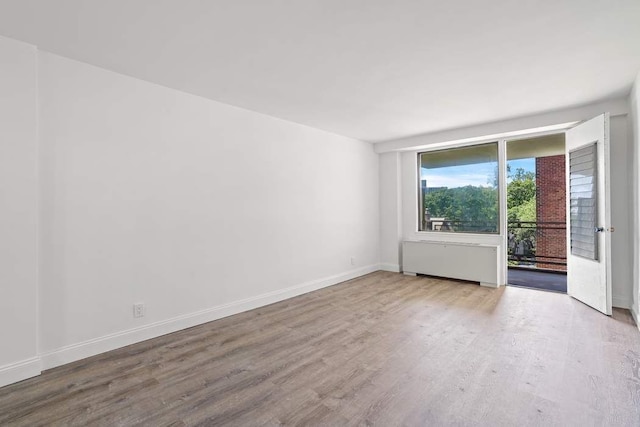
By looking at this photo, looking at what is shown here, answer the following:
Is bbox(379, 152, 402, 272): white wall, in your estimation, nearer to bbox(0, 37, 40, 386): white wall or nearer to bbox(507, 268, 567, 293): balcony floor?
bbox(507, 268, 567, 293): balcony floor

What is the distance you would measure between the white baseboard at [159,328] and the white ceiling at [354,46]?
7.81 ft

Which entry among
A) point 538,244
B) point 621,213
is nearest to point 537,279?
point 538,244

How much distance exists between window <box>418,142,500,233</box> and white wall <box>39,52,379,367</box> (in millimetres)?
2426

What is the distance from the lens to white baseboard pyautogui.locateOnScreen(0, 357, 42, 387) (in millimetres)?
2182

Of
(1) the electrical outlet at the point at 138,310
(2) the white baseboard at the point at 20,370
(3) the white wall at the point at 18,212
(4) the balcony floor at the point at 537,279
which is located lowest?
(4) the balcony floor at the point at 537,279

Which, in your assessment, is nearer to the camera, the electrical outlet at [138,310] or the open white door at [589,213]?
the electrical outlet at [138,310]

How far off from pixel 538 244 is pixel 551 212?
75 cm

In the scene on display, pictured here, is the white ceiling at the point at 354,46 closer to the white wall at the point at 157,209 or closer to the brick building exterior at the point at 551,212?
the white wall at the point at 157,209

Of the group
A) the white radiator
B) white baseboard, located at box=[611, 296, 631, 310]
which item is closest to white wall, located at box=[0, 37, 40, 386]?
the white radiator

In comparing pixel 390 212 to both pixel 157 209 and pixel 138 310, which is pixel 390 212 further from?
pixel 138 310

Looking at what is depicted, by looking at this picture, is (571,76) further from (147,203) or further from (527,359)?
(147,203)

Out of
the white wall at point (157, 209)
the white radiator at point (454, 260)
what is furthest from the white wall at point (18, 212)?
the white radiator at point (454, 260)

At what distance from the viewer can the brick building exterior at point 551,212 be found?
652 centimetres

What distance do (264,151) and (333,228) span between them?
5.90ft
